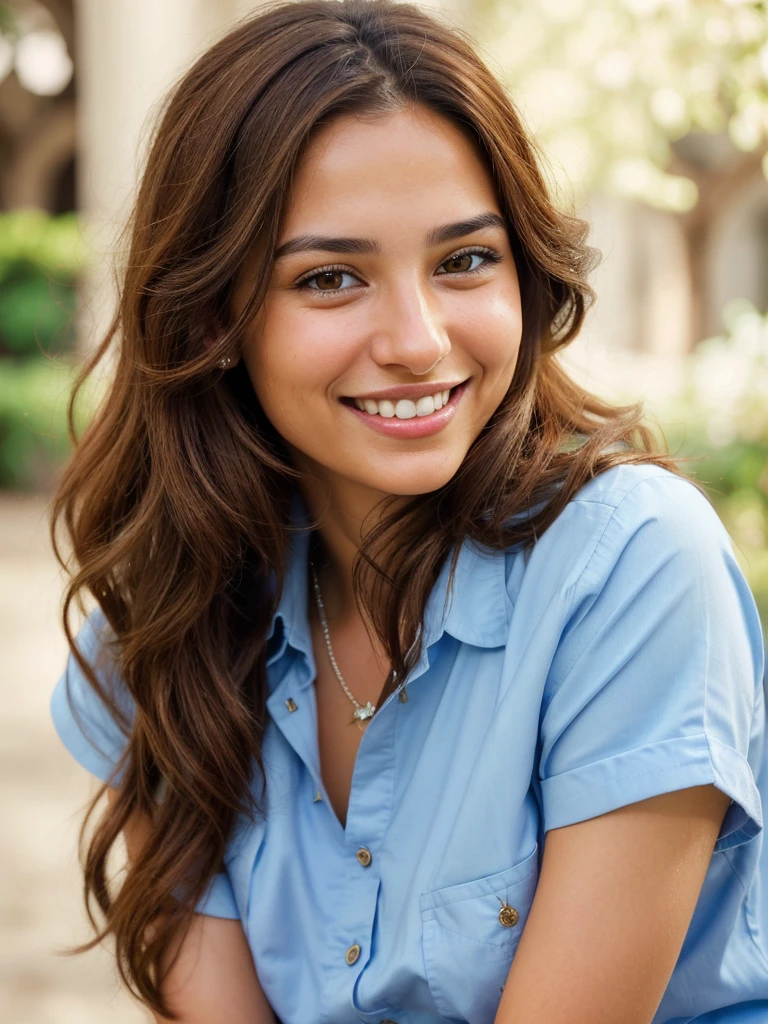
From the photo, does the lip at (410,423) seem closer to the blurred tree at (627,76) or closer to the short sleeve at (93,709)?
the short sleeve at (93,709)

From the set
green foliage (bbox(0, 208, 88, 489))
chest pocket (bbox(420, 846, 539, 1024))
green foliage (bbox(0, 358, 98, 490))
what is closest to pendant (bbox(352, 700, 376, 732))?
chest pocket (bbox(420, 846, 539, 1024))

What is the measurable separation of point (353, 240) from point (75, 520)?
0.86 metres

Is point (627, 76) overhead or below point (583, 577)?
overhead

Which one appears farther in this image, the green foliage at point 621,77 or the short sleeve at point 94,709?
the green foliage at point 621,77

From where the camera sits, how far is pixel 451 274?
5.88 ft

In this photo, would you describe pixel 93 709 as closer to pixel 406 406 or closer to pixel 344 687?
pixel 344 687

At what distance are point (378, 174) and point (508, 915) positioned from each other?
101 centimetres

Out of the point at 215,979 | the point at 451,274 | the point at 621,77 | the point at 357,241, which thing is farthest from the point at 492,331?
the point at 621,77

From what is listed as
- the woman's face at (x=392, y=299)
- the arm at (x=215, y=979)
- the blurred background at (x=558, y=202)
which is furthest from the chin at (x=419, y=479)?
the arm at (x=215, y=979)

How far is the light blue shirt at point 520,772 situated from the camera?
1610 millimetres

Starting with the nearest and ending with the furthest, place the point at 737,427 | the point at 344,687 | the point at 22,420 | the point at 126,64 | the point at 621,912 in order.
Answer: the point at 621,912, the point at 344,687, the point at 737,427, the point at 126,64, the point at 22,420

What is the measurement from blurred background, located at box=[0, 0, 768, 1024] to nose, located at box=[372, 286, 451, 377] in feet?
1.52

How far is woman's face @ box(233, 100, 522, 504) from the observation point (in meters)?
1.74

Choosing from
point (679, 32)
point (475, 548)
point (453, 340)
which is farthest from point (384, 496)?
point (679, 32)
